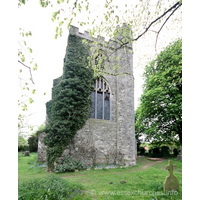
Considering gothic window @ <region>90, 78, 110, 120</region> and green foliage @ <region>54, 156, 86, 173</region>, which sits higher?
gothic window @ <region>90, 78, 110, 120</region>

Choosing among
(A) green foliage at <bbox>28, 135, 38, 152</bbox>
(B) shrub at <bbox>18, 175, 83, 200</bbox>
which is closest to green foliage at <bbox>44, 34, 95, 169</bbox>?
(B) shrub at <bbox>18, 175, 83, 200</bbox>

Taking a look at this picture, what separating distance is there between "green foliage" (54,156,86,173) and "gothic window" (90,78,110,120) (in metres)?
3.19

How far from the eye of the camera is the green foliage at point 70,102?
26.2ft

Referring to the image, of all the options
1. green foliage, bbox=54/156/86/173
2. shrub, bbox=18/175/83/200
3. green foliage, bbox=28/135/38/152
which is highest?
shrub, bbox=18/175/83/200

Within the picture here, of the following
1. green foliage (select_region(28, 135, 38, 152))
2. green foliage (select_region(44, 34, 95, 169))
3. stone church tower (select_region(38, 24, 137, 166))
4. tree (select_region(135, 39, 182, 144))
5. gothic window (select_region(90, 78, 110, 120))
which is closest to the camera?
green foliage (select_region(44, 34, 95, 169))

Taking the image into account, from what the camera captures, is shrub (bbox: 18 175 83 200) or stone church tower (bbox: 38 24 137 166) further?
stone church tower (bbox: 38 24 137 166)

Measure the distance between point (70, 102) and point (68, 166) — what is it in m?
3.83

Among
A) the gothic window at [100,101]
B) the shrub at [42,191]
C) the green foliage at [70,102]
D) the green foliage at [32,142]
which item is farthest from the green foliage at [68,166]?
the green foliage at [32,142]

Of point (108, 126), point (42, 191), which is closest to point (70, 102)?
point (108, 126)

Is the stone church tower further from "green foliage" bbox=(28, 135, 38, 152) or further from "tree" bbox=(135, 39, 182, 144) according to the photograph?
"green foliage" bbox=(28, 135, 38, 152)

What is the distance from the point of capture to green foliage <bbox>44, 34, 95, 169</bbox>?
7.99m

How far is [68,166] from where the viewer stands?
25.3ft

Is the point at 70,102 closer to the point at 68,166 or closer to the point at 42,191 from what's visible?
the point at 68,166

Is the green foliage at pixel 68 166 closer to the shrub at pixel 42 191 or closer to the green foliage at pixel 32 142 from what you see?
the shrub at pixel 42 191
